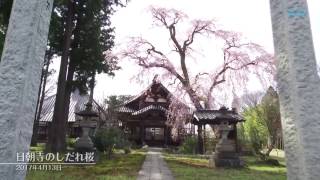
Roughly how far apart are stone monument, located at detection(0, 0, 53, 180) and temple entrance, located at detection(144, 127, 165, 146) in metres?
23.2

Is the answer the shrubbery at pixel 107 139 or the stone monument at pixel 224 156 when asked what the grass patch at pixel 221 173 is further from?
the shrubbery at pixel 107 139

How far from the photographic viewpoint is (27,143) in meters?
3.64

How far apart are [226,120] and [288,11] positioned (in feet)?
30.0

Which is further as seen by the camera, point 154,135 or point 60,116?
point 154,135

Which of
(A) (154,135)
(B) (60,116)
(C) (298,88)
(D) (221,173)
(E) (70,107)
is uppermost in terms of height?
(E) (70,107)

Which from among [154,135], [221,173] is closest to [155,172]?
[221,173]

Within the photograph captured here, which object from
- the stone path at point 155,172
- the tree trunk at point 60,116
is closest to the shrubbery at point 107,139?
the tree trunk at point 60,116

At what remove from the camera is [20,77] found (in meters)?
3.51

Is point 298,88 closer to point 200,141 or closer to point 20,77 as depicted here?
point 20,77

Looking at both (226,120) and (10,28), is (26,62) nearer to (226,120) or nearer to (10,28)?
(10,28)

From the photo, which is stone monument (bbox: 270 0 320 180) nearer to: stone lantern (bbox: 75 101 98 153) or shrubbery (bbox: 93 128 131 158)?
stone lantern (bbox: 75 101 98 153)

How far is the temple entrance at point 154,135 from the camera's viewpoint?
86.9ft

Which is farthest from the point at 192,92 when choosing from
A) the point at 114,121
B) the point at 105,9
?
the point at 105,9

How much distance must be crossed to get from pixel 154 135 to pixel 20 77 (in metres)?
24.3
